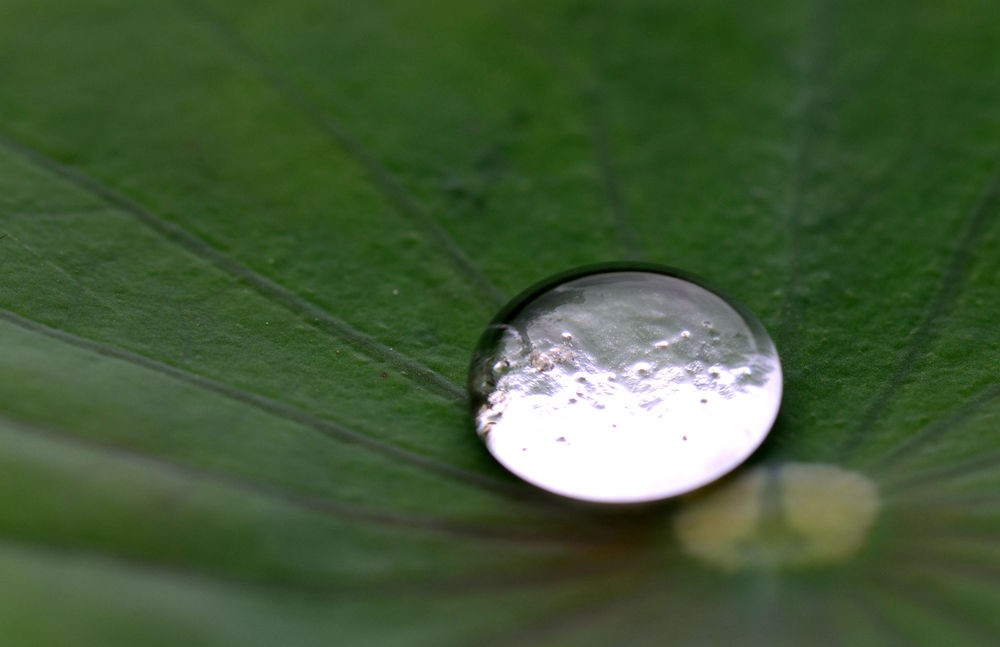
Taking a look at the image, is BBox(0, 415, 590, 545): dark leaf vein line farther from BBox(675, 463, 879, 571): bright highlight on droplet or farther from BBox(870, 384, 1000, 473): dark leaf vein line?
BBox(870, 384, 1000, 473): dark leaf vein line

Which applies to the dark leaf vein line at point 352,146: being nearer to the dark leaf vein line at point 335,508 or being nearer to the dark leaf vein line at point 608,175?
the dark leaf vein line at point 608,175

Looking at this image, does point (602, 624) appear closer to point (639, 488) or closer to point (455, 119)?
point (639, 488)

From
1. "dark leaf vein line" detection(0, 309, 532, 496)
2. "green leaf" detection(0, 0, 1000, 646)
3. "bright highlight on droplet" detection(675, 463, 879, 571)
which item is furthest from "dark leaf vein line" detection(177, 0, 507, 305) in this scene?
"bright highlight on droplet" detection(675, 463, 879, 571)

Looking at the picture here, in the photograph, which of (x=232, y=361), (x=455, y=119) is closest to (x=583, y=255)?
(x=455, y=119)

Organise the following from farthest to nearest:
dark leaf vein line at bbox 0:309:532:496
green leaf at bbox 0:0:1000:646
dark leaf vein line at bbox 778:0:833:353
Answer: dark leaf vein line at bbox 778:0:833:353
dark leaf vein line at bbox 0:309:532:496
green leaf at bbox 0:0:1000:646

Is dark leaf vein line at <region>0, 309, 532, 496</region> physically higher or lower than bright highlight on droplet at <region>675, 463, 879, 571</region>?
higher
